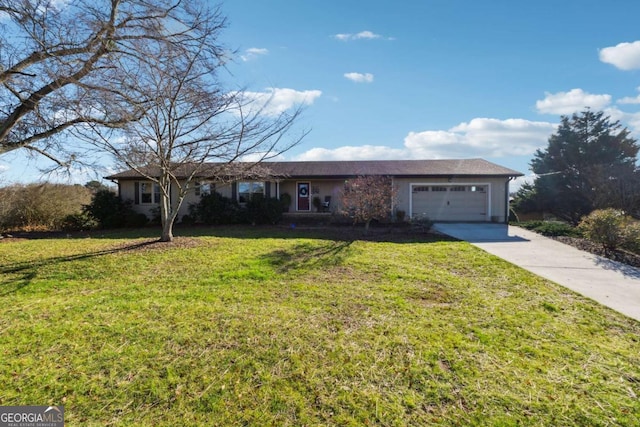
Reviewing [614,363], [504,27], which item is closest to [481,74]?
[504,27]

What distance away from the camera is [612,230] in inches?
323

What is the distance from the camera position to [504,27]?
9008mm

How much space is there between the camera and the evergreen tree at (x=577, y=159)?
19922 millimetres

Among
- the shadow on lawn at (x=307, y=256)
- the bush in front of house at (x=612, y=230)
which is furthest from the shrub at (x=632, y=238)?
the shadow on lawn at (x=307, y=256)

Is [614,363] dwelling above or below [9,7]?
below

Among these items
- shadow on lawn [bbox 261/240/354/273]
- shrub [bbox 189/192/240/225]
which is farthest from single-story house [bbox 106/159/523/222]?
shadow on lawn [bbox 261/240/354/273]

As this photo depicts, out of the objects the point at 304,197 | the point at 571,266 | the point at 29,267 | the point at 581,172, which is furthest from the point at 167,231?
the point at 581,172

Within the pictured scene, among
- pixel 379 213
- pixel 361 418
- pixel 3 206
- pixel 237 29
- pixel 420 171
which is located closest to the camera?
pixel 361 418

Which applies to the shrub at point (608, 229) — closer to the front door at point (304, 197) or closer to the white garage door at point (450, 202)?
the white garage door at point (450, 202)

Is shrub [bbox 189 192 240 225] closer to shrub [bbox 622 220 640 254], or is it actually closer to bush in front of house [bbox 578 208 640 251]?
bush in front of house [bbox 578 208 640 251]

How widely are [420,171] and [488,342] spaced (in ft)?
43.1

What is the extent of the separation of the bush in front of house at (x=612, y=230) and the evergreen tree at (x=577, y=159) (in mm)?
12979

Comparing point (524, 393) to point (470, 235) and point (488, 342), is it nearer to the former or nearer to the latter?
point (488, 342)

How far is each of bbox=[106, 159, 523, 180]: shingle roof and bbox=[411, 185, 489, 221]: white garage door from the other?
84cm
